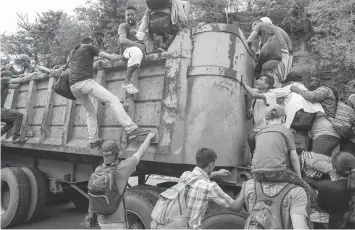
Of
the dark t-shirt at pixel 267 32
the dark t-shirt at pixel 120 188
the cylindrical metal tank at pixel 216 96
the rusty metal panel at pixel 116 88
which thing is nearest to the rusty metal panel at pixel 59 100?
the rusty metal panel at pixel 116 88

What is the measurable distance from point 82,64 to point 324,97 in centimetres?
282

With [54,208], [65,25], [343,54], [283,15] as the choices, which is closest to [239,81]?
[54,208]

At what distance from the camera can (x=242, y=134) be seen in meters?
3.37

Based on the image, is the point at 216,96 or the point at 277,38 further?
the point at 277,38

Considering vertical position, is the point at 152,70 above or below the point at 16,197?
above

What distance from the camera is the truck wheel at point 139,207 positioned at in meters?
3.28

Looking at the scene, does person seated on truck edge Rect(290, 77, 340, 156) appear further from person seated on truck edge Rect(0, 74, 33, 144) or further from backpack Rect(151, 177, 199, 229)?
person seated on truck edge Rect(0, 74, 33, 144)

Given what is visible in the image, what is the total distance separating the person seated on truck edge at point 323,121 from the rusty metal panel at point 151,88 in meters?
1.45

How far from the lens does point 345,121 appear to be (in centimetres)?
315

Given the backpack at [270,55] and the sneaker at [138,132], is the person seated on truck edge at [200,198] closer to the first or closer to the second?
the sneaker at [138,132]

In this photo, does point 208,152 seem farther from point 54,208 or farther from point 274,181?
point 54,208

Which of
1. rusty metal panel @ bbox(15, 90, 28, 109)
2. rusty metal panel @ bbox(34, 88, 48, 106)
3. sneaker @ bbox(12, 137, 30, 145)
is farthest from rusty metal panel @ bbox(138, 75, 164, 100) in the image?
rusty metal panel @ bbox(15, 90, 28, 109)

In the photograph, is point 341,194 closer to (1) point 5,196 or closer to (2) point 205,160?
(2) point 205,160

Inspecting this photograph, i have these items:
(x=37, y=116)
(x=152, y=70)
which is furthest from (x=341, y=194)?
(x=37, y=116)
